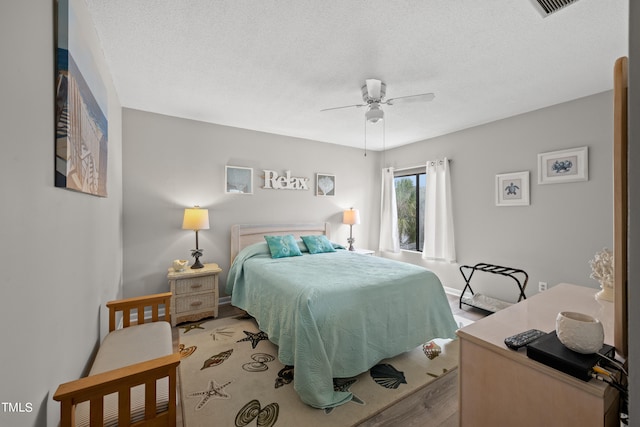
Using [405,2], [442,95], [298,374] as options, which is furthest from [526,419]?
[442,95]

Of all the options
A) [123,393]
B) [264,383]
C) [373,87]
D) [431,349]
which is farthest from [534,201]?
[123,393]

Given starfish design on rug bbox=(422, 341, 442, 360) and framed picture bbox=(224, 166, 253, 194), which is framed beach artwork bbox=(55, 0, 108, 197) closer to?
framed picture bbox=(224, 166, 253, 194)

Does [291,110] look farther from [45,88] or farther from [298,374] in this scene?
[298,374]

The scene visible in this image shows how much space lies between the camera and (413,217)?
15.8ft

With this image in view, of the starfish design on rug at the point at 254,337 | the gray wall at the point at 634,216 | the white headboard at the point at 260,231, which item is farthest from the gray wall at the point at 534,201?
the gray wall at the point at 634,216

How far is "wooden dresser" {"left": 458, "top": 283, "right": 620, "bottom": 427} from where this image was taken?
2.72 feet

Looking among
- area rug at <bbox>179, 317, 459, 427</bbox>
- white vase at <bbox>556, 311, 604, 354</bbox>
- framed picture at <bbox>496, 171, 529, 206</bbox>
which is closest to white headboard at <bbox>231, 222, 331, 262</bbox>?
area rug at <bbox>179, 317, 459, 427</bbox>

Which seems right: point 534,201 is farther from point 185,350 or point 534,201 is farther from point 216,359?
point 185,350

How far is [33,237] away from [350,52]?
6.99 ft

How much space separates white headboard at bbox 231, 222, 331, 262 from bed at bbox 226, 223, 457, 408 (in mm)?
712

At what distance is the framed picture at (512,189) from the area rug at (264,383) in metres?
2.01

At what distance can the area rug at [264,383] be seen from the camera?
1.65 m

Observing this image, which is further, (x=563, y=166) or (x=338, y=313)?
(x=563, y=166)

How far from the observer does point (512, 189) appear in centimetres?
330
